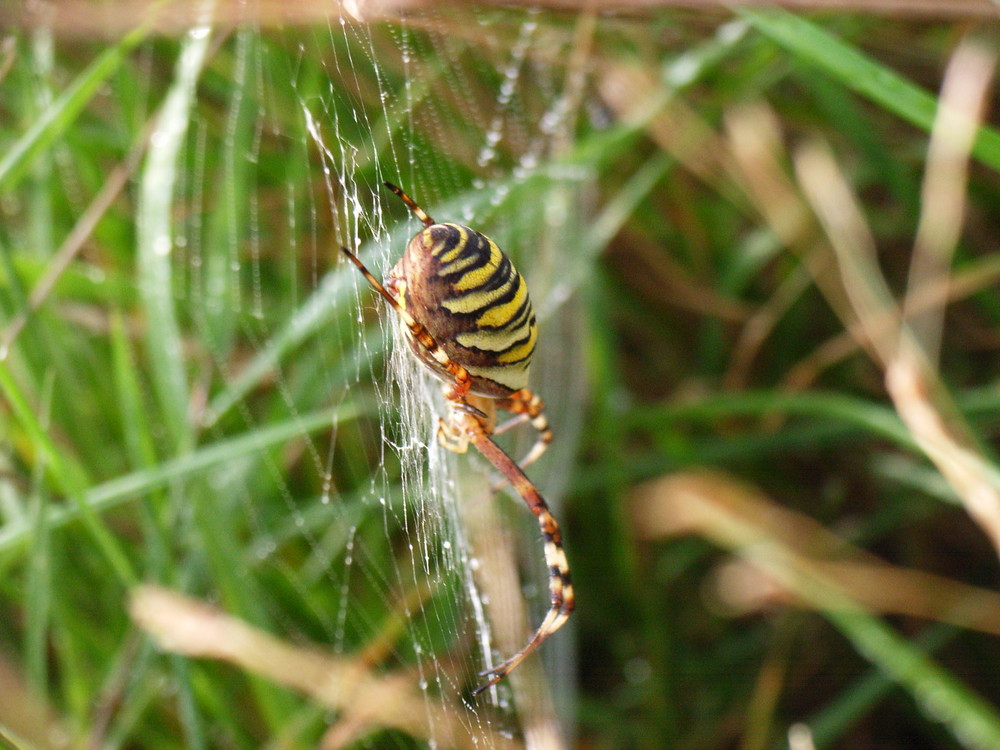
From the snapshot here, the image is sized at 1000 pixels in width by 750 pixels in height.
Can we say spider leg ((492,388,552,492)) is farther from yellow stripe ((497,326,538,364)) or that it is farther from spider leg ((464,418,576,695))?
yellow stripe ((497,326,538,364))

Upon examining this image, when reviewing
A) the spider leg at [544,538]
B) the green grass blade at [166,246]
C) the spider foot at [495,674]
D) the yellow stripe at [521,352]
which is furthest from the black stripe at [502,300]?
the green grass blade at [166,246]

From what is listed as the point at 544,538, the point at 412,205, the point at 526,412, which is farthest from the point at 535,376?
the point at 412,205

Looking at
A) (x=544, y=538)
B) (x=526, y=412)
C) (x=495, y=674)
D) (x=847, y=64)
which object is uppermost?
(x=847, y=64)

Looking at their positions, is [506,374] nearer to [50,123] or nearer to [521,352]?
[521,352]

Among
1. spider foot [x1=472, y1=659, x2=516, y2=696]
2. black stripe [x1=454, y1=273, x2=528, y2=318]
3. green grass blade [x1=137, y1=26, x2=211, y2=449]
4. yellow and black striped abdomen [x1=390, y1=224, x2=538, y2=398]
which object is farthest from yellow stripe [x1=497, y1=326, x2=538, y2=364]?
green grass blade [x1=137, y1=26, x2=211, y2=449]

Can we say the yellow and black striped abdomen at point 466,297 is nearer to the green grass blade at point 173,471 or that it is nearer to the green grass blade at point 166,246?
the green grass blade at point 173,471
